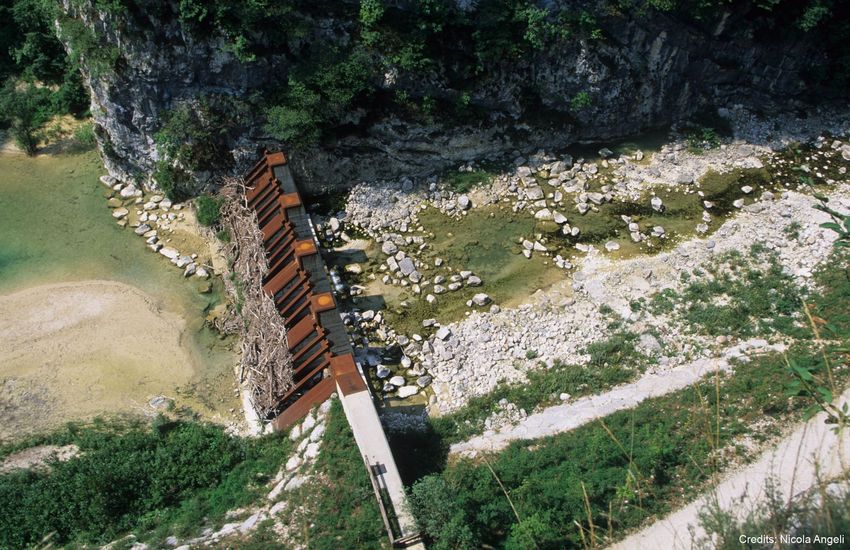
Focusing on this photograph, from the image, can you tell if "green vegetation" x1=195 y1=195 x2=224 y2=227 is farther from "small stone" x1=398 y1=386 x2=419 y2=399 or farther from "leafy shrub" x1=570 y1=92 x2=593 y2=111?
"leafy shrub" x1=570 y1=92 x2=593 y2=111

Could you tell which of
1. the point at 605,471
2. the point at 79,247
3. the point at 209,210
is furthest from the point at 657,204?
the point at 79,247

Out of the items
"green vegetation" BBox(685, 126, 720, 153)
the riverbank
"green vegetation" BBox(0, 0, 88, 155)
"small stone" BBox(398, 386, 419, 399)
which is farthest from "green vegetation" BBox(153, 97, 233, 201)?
"green vegetation" BBox(685, 126, 720, 153)

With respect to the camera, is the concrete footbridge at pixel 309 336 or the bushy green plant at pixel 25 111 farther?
the bushy green plant at pixel 25 111

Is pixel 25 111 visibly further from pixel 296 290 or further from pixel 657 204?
pixel 657 204

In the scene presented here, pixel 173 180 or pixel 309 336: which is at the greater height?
pixel 173 180

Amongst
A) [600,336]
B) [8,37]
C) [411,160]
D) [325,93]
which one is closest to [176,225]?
[325,93]

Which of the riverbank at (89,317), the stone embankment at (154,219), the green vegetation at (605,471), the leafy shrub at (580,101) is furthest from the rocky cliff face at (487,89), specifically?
the green vegetation at (605,471)

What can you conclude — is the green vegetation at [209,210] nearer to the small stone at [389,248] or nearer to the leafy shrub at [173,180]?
the leafy shrub at [173,180]
